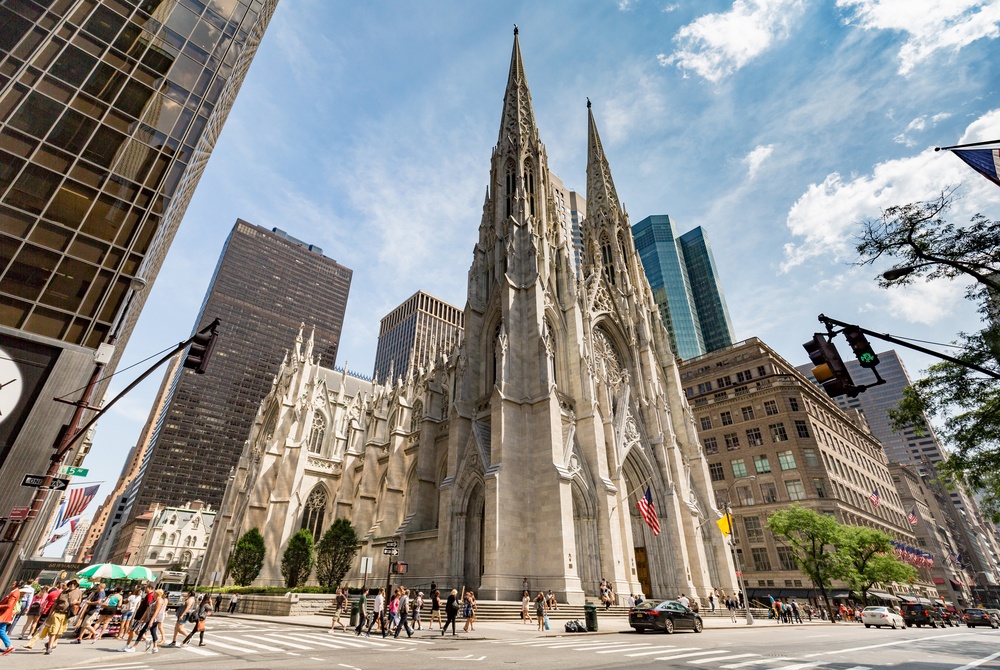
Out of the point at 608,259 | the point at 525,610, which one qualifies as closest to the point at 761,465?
the point at 608,259

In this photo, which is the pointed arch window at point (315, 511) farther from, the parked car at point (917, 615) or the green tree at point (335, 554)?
the parked car at point (917, 615)

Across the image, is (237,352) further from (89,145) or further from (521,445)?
(521,445)

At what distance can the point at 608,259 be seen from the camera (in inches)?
1757

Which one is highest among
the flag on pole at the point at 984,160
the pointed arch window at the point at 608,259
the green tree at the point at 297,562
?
the pointed arch window at the point at 608,259

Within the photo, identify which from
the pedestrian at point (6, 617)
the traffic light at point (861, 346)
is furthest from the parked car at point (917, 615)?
the pedestrian at point (6, 617)

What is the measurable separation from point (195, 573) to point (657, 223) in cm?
11045

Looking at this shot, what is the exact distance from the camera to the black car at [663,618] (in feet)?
55.4

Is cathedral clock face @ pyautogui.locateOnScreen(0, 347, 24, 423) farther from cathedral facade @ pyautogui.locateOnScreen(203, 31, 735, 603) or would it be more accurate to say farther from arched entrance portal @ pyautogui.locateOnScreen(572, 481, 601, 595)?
arched entrance portal @ pyautogui.locateOnScreen(572, 481, 601, 595)

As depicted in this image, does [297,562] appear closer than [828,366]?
No

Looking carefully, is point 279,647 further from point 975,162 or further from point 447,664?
point 975,162

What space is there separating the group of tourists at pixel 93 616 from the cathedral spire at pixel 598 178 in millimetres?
46730

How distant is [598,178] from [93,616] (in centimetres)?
5092

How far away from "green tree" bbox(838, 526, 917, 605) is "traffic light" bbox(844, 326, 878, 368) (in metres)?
34.4

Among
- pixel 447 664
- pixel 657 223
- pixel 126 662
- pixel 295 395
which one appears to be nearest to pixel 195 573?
pixel 295 395
